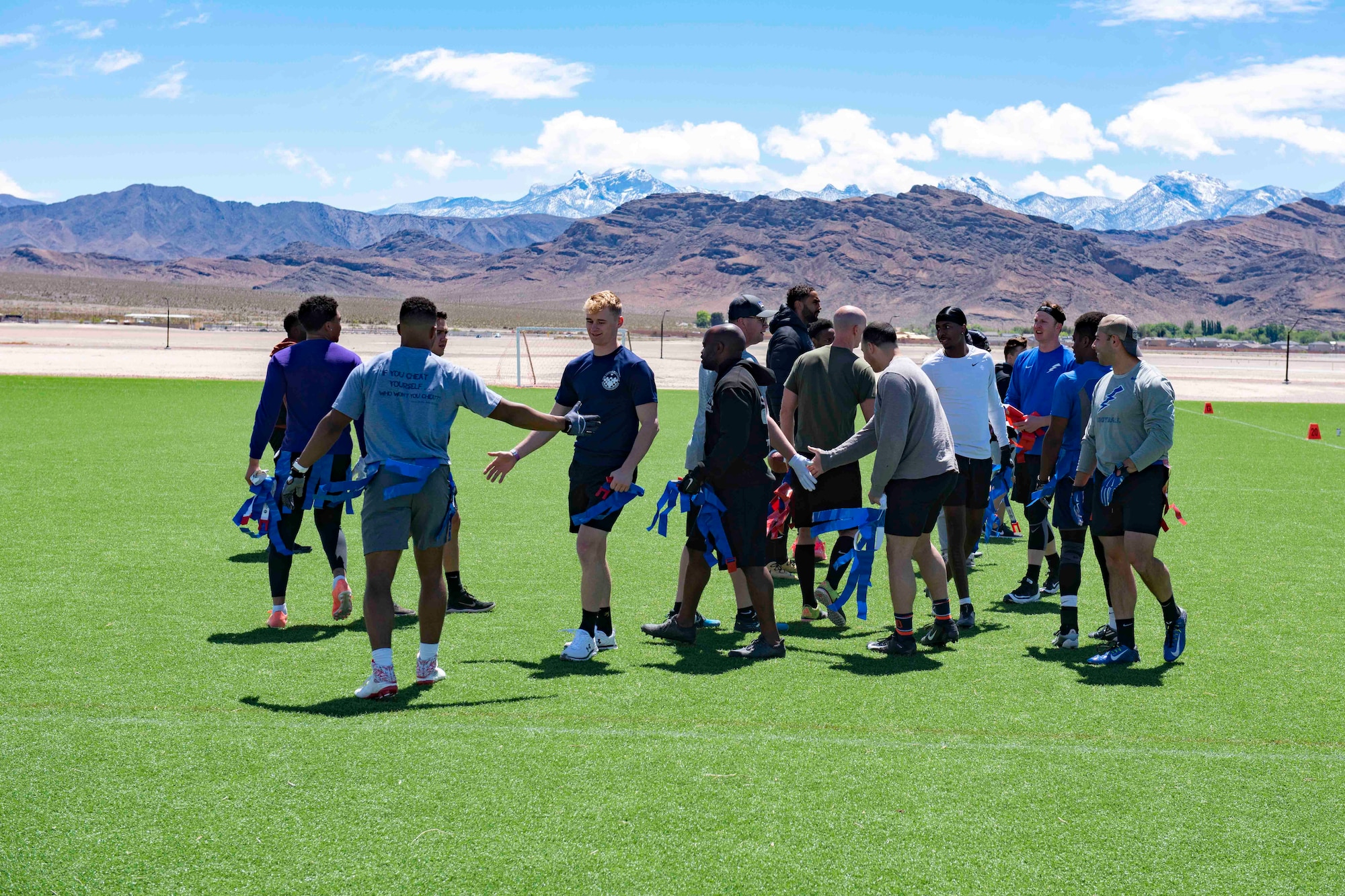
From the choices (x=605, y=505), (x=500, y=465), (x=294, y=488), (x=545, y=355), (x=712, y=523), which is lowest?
(x=712, y=523)

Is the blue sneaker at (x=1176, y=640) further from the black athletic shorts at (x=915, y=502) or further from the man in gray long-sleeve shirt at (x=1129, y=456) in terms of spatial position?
the black athletic shorts at (x=915, y=502)

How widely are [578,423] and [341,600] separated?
236 cm

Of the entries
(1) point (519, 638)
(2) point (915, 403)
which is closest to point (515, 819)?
(1) point (519, 638)

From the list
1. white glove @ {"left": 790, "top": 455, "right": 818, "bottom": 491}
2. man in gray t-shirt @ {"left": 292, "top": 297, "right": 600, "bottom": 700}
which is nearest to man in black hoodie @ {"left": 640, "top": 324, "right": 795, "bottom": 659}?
white glove @ {"left": 790, "top": 455, "right": 818, "bottom": 491}

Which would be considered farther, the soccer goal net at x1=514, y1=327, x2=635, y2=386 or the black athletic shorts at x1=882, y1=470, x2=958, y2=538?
the soccer goal net at x1=514, y1=327, x2=635, y2=386

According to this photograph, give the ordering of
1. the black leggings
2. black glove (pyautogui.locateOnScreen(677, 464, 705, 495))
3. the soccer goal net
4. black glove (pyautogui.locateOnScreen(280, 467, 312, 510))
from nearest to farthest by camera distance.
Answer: black glove (pyautogui.locateOnScreen(280, 467, 312, 510))
black glove (pyautogui.locateOnScreen(677, 464, 705, 495))
the black leggings
the soccer goal net

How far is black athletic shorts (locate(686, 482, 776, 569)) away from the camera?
6.45 m

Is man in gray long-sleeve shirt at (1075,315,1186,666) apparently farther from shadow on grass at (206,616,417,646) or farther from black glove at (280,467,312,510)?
black glove at (280,467,312,510)

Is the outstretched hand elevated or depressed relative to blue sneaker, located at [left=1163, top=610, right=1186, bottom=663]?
elevated

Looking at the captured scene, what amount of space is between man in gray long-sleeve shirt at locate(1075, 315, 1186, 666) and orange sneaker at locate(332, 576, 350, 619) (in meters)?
4.66

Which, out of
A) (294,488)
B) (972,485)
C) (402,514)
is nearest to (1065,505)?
(972,485)

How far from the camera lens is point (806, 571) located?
7.67m

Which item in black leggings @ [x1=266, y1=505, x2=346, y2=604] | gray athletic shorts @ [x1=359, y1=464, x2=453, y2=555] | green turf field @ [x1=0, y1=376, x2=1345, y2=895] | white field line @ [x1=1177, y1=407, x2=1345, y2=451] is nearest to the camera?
green turf field @ [x1=0, y1=376, x2=1345, y2=895]

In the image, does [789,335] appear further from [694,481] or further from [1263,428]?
[1263,428]
